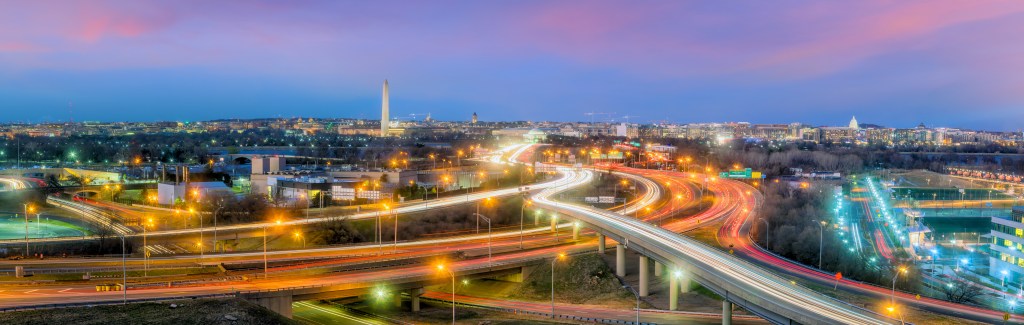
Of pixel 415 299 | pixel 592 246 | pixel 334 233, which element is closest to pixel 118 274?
pixel 415 299

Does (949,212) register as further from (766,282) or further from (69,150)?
(69,150)

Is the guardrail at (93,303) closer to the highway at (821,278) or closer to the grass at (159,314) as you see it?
the grass at (159,314)

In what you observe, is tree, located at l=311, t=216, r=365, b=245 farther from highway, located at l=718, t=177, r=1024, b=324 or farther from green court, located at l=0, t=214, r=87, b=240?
highway, located at l=718, t=177, r=1024, b=324

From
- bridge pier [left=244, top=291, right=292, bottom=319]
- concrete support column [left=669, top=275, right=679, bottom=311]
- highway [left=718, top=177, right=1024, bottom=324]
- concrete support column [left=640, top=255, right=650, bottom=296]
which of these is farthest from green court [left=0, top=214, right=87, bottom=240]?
highway [left=718, top=177, right=1024, bottom=324]

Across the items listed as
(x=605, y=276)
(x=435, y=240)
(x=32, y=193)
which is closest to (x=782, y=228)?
(x=605, y=276)

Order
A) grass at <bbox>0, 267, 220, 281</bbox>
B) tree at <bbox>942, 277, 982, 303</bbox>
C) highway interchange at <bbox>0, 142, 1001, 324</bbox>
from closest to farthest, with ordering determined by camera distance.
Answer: highway interchange at <bbox>0, 142, 1001, 324</bbox> < grass at <bbox>0, 267, 220, 281</bbox> < tree at <bbox>942, 277, 982, 303</bbox>

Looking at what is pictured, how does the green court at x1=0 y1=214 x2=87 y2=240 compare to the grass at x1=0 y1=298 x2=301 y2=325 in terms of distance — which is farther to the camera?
the green court at x1=0 y1=214 x2=87 y2=240

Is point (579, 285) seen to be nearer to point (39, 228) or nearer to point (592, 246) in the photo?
point (592, 246)

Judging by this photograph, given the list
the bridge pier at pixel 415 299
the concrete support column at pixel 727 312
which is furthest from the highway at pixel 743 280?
the bridge pier at pixel 415 299

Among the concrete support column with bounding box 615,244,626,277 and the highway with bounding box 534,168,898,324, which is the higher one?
the highway with bounding box 534,168,898,324

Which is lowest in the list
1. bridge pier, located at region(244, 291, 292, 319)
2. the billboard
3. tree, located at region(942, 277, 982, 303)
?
tree, located at region(942, 277, 982, 303)
